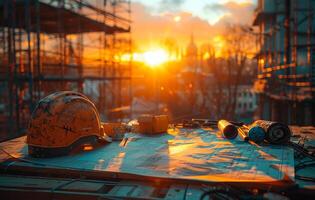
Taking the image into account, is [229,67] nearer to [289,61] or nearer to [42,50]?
[289,61]

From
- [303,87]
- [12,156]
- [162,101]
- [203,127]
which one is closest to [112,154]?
[12,156]

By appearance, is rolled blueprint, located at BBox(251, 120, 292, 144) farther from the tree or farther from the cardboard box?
the tree

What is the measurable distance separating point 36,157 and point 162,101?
3255 cm

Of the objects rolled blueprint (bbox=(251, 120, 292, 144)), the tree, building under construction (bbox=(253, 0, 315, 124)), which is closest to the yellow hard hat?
rolled blueprint (bbox=(251, 120, 292, 144))

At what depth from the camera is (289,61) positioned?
2147 cm

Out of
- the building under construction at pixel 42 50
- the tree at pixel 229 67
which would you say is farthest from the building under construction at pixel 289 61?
the building under construction at pixel 42 50

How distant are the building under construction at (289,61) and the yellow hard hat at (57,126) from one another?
10.7 meters

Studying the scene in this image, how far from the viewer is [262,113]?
30.4m

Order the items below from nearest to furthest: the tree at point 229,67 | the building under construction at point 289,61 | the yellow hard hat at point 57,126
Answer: the yellow hard hat at point 57,126 → the building under construction at point 289,61 → the tree at point 229,67

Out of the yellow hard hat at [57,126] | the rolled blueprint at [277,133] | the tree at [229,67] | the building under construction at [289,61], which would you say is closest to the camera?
the yellow hard hat at [57,126]

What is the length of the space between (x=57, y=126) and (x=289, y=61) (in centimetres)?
1857

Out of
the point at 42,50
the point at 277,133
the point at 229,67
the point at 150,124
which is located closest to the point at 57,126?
the point at 150,124

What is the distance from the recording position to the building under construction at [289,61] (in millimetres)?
16109

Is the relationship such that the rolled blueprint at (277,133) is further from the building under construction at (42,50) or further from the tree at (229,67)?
the tree at (229,67)
